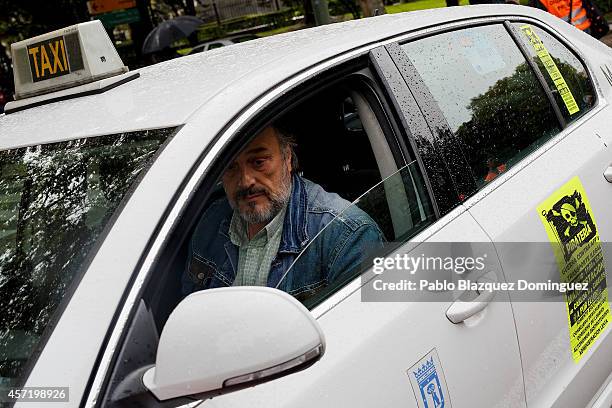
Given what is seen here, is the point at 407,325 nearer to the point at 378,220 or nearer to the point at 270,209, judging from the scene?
the point at 378,220

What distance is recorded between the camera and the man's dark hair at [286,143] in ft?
7.10

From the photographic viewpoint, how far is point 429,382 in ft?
5.26

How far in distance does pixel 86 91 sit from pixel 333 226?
2.46 ft

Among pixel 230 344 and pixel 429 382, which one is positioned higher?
pixel 230 344

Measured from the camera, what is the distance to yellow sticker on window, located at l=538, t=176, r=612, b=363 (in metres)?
2.08

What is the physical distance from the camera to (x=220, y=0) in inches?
1857

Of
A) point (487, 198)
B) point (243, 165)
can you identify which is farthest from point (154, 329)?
point (487, 198)

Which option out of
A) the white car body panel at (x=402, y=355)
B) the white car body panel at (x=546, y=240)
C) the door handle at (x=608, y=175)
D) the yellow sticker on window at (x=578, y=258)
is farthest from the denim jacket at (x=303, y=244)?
the door handle at (x=608, y=175)

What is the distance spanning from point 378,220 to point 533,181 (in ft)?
1.90

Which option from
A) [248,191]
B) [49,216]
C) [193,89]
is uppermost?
[193,89]

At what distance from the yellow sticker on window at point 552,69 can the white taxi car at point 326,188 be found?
13mm

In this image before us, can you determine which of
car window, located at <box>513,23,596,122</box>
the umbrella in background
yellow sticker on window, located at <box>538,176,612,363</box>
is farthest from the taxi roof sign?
the umbrella in background

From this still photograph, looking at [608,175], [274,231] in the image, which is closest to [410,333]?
[274,231]

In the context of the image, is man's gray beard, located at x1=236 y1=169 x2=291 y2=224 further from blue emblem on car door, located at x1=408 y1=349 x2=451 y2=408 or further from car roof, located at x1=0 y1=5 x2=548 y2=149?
blue emblem on car door, located at x1=408 y1=349 x2=451 y2=408
